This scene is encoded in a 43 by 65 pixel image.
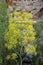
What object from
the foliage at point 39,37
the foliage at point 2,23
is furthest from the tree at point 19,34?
the foliage at point 39,37

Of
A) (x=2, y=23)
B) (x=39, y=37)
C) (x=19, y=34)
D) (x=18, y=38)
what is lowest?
(x=39, y=37)

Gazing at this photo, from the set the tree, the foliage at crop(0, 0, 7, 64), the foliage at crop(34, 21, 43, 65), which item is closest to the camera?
the tree

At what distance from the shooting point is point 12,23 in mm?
11305

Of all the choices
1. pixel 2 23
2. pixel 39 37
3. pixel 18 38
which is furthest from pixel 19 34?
pixel 39 37

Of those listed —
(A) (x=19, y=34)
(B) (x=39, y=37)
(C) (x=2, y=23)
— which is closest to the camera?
(A) (x=19, y=34)

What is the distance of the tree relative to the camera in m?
11.2

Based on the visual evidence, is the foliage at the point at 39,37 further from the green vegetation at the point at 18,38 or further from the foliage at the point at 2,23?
the foliage at the point at 2,23

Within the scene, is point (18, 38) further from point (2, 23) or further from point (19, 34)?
point (2, 23)

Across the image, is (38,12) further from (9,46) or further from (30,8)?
(9,46)

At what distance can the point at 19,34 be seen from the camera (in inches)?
443

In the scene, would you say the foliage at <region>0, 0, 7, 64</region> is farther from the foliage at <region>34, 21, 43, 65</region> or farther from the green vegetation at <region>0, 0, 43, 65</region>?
the foliage at <region>34, 21, 43, 65</region>

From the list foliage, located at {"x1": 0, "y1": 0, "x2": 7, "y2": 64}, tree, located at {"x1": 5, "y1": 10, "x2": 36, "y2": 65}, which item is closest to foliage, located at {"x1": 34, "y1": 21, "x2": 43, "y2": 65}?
tree, located at {"x1": 5, "y1": 10, "x2": 36, "y2": 65}

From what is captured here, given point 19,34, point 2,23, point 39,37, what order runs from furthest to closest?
point 39,37 < point 2,23 < point 19,34

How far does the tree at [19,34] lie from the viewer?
36.7 feet
